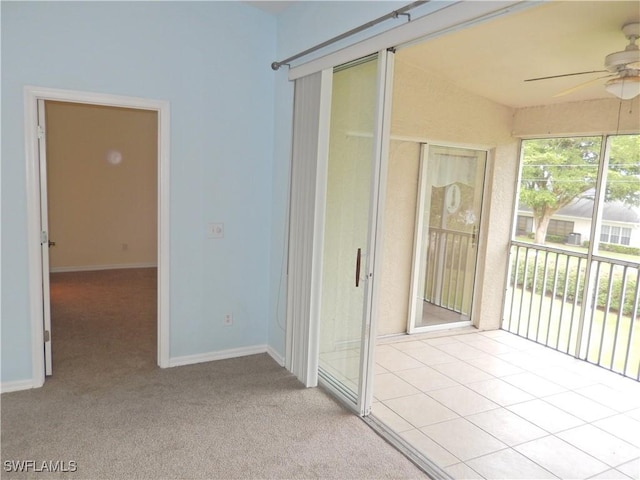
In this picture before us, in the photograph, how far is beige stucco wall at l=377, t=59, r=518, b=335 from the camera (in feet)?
14.3

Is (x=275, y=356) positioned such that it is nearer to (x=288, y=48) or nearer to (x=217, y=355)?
(x=217, y=355)

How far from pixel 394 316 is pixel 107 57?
3370 millimetres

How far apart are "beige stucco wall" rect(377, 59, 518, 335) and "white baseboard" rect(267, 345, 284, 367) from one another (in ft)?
3.86

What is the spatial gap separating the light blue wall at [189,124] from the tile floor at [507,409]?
1.40m

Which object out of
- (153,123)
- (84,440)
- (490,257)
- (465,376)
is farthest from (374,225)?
(153,123)

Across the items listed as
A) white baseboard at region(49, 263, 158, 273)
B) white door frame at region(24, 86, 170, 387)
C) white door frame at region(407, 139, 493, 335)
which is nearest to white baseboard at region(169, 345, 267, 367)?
white door frame at region(24, 86, 170, 387)

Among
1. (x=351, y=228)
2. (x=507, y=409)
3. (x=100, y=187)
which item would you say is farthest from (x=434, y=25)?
(x=100, y=187)

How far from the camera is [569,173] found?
15.0ft

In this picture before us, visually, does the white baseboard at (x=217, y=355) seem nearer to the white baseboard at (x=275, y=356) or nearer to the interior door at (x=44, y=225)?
the white baseboard at (x=275, y=356)

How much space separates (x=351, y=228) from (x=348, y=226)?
41 mm

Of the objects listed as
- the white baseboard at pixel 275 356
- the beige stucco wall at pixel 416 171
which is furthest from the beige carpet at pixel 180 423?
the beige stucco wall at pixel 416 171

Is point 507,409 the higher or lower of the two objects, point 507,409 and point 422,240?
the lower

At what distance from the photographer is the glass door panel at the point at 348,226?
3004 mm

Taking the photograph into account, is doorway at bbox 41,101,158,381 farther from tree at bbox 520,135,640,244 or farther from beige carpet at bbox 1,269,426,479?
tree at bbox 520,135,640,244
